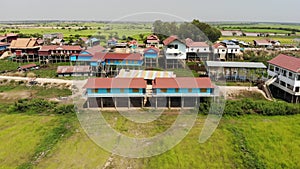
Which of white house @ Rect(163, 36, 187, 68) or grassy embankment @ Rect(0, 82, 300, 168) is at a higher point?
white house @ Rect(163, 36, 187, 68)

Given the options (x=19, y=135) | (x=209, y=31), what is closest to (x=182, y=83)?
(x=19, y=135)

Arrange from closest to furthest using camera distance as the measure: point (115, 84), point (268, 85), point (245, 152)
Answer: point (245, 152) → point (115, 84) → point (268, 85)

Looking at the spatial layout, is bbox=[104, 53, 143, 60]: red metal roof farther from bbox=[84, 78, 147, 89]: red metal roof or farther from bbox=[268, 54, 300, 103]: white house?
bbox=[268, 54, 300, 103]: white house

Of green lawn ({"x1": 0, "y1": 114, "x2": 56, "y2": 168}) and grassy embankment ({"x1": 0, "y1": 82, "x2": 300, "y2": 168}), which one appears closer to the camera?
grassy embankment ({"x1": 0, "y1": 82, "x2": 300, "y2": 168})

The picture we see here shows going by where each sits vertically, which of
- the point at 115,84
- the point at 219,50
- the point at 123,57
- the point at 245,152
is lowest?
the point at 245,152

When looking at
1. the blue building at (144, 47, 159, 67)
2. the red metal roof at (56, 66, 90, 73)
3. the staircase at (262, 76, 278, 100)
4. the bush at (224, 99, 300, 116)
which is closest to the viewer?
the bush at (224, 99, 300, 116)

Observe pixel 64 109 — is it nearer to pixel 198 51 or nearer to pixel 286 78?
pixel 286 78

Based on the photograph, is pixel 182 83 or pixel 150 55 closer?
pixel 182 83

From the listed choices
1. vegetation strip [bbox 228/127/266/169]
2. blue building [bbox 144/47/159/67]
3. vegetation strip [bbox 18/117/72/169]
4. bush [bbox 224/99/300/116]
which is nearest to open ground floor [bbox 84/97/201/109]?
bush [bbox 224/99/300/116]

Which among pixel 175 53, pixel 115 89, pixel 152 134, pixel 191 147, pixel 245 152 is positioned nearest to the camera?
pixel 245 152
